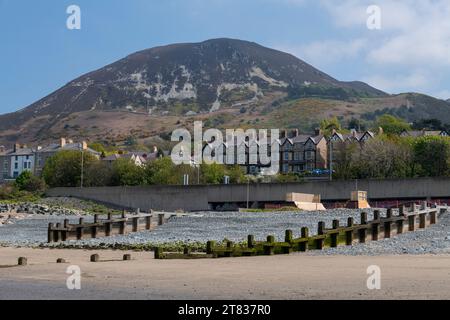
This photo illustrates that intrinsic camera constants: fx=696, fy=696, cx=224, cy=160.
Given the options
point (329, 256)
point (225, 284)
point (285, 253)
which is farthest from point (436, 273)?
point (285, 253)

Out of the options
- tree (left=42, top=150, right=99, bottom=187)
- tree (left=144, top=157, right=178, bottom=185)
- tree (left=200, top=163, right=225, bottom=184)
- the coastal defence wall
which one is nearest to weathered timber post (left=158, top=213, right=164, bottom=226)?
the coastal defence wall

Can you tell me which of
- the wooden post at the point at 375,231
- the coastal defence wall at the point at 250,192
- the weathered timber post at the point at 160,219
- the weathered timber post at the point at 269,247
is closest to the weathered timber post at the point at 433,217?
the wooden post at the point at 375,231

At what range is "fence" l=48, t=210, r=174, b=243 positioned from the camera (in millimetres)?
41719

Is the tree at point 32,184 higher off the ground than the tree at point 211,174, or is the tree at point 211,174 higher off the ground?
the tree at point 211,174

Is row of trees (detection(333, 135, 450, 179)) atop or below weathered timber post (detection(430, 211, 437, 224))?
atop

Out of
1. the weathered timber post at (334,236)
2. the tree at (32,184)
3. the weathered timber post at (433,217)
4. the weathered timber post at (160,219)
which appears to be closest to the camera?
the weathered timber post at (334,236)

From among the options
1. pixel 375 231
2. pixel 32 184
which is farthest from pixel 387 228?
pixel 32 184

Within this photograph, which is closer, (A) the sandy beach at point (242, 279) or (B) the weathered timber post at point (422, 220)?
(A) the sandy beach at point (242, 279)

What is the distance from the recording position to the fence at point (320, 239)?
90.0ft

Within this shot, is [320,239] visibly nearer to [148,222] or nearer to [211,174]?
[148,222]

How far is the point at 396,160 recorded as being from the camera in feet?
337

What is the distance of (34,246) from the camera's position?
39.2 meters

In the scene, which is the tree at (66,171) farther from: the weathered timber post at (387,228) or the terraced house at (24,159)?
the weathered timber post at (387,228)

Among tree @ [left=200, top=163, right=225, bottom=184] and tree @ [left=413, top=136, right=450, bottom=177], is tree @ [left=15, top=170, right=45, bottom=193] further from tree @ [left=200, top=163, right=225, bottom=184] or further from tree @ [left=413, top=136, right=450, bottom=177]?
tree @ [left=413, top=136, right=450, bottom=177]
